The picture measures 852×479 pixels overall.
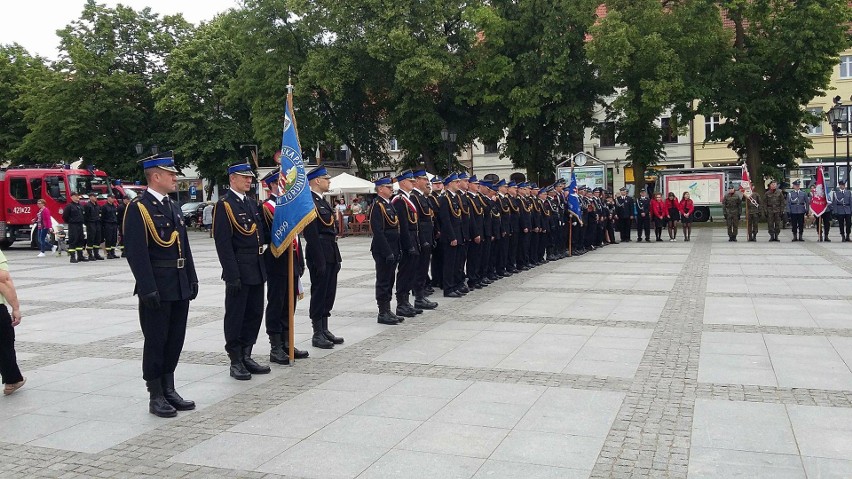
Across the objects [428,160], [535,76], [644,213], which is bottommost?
[644,213]

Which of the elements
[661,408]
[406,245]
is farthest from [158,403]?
[406,245]

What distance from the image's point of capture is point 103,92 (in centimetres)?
4284

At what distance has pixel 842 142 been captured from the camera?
49.4 m

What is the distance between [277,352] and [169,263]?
6.69 feet

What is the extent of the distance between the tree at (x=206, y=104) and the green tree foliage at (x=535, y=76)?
1519cm

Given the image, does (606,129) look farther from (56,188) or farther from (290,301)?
(290,301)

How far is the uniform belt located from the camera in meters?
6.16

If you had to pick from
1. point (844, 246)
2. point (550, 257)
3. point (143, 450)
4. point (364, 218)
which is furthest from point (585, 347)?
point (364, 218)

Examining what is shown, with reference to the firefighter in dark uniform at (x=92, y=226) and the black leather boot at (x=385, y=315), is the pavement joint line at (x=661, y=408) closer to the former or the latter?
the black leather boot at (x=385, y=315)

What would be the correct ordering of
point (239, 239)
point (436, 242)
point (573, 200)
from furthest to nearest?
point (573, 200) < point (436, 242) < point (239, 239)

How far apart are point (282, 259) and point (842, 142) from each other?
5058 cm

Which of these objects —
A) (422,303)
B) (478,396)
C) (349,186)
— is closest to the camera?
(478,396)

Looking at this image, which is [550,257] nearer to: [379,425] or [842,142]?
[379,425]

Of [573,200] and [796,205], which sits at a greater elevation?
[573,200]
